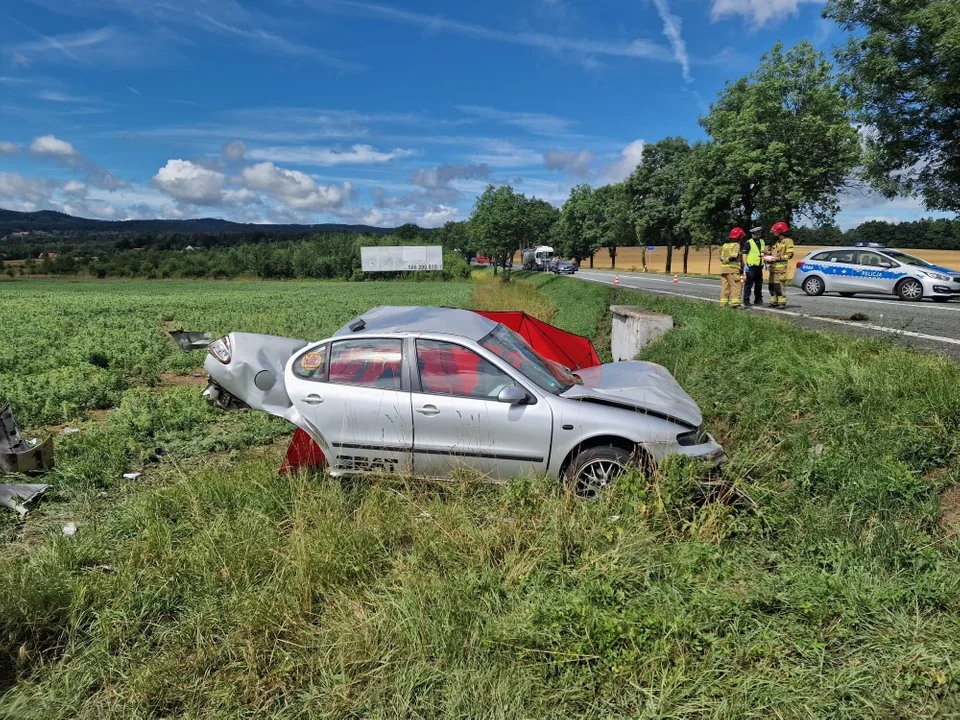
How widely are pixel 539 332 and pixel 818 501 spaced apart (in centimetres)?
436

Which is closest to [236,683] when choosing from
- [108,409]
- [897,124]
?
[108,409]

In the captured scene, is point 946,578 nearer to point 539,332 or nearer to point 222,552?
point 222,552

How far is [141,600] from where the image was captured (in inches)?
140

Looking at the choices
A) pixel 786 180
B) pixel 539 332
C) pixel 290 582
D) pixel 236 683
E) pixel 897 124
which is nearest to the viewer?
pixel 236 683

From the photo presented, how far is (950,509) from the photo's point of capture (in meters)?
3.97

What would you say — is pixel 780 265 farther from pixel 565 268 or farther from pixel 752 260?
pixel 565 268

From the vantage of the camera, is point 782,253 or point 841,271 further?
point 841,271

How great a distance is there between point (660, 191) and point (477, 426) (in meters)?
54.7

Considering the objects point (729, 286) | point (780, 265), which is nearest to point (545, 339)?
point (729, 286)

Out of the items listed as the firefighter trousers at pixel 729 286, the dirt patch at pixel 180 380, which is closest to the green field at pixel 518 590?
the dirt patch at pixel 180 380

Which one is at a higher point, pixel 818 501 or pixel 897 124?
pixel 897 124

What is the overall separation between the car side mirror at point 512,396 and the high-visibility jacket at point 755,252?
975 cm

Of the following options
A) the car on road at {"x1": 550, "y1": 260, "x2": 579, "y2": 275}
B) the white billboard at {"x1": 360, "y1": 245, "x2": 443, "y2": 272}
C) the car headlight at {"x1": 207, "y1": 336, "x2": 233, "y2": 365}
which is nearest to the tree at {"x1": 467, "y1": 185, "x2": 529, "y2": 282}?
the car on road at {"x1": 550, "y1": 260, "x2": 579, "y2": 275}

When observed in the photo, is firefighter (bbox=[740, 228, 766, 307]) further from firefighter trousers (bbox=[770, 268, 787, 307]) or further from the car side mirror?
the car side mirror
